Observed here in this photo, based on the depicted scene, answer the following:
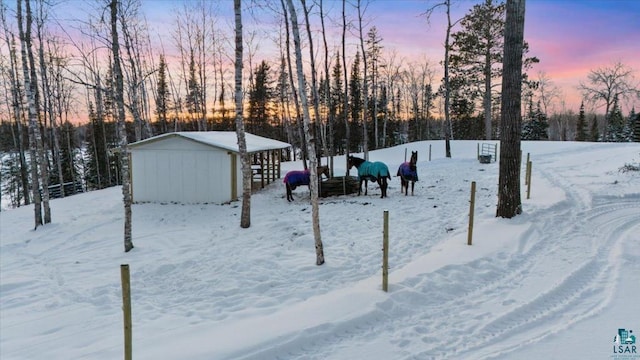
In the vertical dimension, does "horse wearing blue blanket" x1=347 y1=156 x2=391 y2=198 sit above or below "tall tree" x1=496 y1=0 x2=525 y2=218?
below

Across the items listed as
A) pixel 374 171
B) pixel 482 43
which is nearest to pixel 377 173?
pixel 374 171

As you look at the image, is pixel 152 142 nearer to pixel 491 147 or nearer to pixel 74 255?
pixel 74 255

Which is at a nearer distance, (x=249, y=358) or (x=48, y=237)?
(x=249, y=358)

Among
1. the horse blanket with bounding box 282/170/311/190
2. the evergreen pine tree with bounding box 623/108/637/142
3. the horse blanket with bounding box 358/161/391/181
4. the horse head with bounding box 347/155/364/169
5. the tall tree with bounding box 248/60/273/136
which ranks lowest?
the horse blanket with bounding box 282/170/311/190

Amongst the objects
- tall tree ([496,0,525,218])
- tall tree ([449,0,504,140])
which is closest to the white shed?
tall tree ([496,0,525,218])

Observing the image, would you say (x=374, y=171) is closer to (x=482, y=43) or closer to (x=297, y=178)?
(x=297, y=178)

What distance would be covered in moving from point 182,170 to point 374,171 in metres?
7.13

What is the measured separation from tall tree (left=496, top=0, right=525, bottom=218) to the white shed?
Result: 908 cm

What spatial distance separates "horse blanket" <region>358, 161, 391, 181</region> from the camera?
1288 centimetres

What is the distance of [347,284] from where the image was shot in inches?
223

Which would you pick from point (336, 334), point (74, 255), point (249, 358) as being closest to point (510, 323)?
point (336, 334)

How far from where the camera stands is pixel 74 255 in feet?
28.5

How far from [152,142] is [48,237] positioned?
4694 mm

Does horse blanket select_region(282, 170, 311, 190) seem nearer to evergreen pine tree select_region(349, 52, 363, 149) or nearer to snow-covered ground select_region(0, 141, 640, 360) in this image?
snow-covered ground select_region(0, 141, 640, 360)
